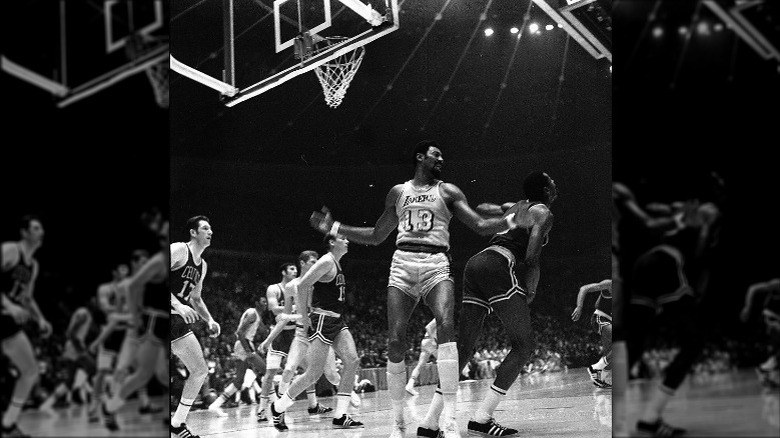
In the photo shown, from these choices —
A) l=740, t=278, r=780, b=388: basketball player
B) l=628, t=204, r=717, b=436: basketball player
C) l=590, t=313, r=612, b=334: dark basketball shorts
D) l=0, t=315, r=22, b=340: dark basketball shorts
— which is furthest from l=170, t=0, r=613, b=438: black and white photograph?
l=628, t=204, r=717, b=436: basketball player

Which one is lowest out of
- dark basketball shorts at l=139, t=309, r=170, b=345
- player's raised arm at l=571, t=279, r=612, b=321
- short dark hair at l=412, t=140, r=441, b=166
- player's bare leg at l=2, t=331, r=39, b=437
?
player's bare leg at l=2, t=331, r=39, b=437

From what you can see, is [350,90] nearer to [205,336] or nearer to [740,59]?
[205,336]

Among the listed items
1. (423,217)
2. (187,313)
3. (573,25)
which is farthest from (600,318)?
(187,313)

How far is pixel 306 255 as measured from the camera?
704cm

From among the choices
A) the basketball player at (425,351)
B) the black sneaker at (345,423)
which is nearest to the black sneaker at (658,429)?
the basketball player at (425,351)

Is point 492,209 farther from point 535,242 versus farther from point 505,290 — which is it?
point 505,290

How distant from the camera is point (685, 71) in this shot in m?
3.66

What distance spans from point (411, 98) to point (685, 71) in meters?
3.68

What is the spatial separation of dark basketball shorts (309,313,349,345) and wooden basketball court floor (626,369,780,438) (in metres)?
3.66

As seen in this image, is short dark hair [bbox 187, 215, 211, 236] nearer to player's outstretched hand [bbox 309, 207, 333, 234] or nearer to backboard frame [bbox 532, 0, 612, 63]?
player's outstretched hand [bbox 309, 207, 333, 234]

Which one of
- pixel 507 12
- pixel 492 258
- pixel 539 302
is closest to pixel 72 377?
pixel 492 258

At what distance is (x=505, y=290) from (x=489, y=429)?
3.73ft

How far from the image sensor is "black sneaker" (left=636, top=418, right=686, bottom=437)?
139 inches

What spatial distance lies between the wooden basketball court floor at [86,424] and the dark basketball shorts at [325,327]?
273cm
